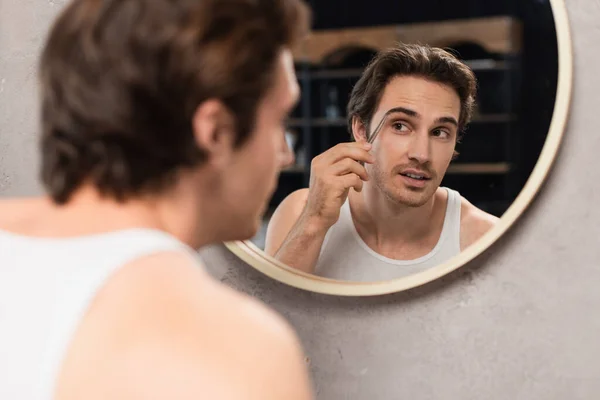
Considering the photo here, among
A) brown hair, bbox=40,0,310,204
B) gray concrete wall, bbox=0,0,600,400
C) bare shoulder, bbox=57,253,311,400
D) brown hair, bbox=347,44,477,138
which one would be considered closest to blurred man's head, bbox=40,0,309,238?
brown hair, bbox=40,0,310,204

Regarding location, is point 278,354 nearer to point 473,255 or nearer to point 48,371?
point 48,371

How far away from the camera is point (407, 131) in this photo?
1.06 meters

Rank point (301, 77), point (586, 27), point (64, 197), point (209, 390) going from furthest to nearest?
point (301, 77) → point (586, 27) → point (64, 197) → point (209, 390)

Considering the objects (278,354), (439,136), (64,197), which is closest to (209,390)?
(278,354)

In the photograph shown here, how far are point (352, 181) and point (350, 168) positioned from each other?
2 cm

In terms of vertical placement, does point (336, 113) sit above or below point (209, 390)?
above

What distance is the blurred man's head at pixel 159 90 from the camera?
58 centimetres

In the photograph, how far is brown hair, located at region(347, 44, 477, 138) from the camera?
1.03 m

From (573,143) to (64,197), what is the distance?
713 millimetres

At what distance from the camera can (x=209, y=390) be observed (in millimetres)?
499

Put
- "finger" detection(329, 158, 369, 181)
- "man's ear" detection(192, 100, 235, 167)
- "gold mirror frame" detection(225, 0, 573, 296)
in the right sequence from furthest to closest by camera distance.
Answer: "finger" detection(329, 158, 369, 181)
"gold mirror frame" detection(225, 0, 573, 296)
"man's ear" detection(192, 100, 235, 167)

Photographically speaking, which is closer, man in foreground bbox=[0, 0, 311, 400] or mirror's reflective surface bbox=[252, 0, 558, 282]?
man in foreground bbox=[0, 0, 311, 400]

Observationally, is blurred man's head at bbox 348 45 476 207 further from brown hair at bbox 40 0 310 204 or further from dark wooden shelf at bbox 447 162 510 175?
brown hair at bbox 40 0 310 204

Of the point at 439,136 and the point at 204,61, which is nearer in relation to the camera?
the point at 204,61
